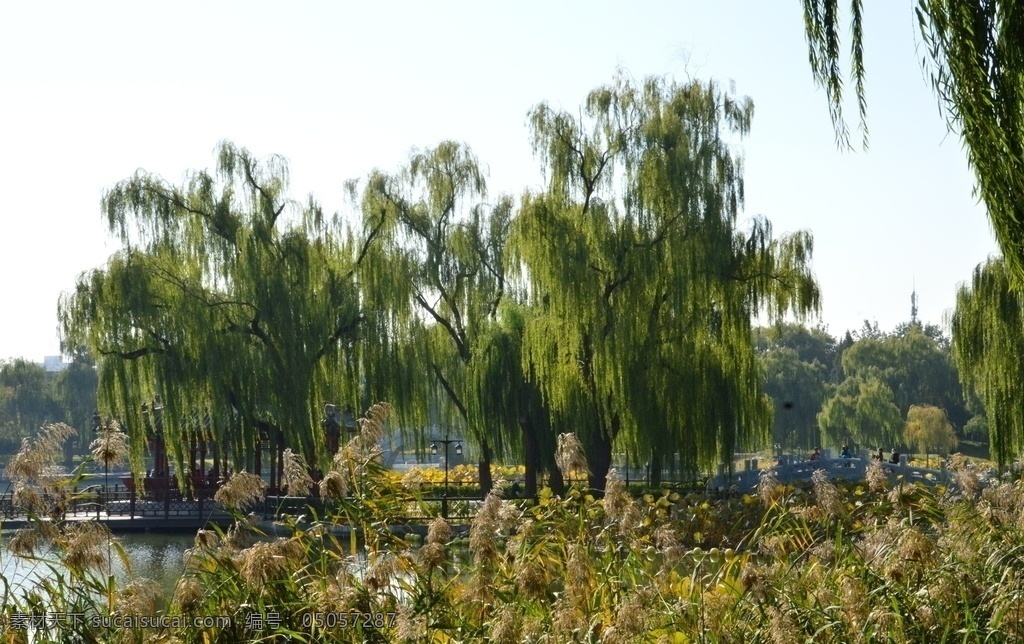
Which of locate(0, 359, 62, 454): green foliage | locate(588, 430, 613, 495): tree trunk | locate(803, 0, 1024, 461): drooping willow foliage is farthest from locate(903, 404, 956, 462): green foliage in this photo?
locate(803, 0, 1024, 461): drooping willow foliage

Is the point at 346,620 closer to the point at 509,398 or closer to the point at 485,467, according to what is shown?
the point at 509,398

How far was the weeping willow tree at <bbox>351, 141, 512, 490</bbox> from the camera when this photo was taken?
882 inches

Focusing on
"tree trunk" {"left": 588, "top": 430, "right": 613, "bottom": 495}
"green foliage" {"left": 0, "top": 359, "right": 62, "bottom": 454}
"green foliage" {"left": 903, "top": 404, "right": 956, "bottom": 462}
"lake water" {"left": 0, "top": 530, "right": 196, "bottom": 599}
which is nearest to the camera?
"lake water" {"left": 0, "top": 530, "right": 196, "bottom": 599}

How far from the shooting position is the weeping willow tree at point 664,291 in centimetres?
1881

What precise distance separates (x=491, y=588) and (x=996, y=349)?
49.0 feet

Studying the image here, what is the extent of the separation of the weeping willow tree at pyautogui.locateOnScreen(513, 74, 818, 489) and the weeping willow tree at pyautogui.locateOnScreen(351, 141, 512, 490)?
9.69 feet

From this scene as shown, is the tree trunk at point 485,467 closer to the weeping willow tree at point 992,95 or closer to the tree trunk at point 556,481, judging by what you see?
the tree trunk at point 556,481

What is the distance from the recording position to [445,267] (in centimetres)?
2386

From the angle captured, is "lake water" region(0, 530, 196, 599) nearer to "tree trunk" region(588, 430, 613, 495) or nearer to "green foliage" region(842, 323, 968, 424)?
"tree trunk" region(588, 430, 613, 495)

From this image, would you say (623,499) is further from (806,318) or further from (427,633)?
(806,318)

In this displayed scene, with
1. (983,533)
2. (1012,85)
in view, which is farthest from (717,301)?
(1012,85)

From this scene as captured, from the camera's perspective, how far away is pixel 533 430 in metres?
22.2

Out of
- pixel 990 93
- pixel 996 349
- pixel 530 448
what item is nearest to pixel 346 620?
pixel 990 93

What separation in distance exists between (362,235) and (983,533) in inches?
706
